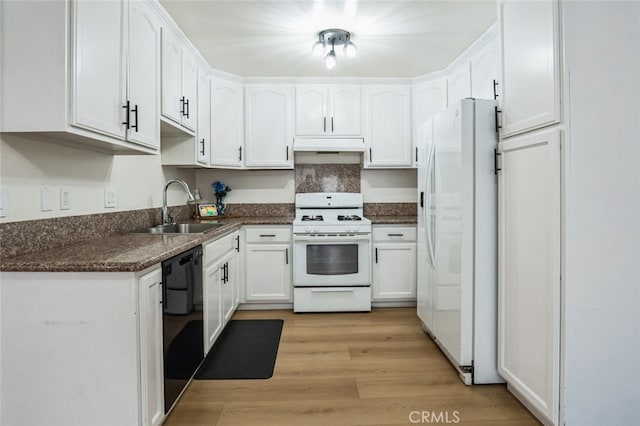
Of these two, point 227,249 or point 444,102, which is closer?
point 227,249

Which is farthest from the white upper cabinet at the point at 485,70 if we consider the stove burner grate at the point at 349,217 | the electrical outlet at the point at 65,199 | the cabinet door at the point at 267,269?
the electrical outlet at the point at 65,199

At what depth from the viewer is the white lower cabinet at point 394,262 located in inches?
133

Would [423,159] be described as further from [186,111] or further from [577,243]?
[186,111]

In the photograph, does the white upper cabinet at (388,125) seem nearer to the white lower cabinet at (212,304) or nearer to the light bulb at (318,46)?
the light bulb at (318,46)

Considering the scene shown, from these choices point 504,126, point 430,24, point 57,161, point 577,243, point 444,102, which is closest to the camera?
point 577,243

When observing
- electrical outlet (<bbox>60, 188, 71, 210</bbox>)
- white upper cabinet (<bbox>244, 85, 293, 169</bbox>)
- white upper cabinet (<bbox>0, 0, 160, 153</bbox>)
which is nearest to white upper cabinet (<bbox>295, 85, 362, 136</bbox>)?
white upper cabinet (<bbox>244, 85, 293, 169</bbox>)

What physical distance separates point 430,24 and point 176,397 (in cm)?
281

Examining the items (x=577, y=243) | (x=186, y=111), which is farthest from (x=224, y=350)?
(x=577, y=243)

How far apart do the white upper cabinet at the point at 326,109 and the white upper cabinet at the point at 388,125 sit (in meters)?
0.16

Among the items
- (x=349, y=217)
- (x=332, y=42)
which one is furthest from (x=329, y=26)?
(x=349, y=217)

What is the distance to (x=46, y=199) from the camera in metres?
1.67

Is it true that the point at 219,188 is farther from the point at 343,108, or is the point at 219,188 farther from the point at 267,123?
the point at 343,108

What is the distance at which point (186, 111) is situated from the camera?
2.78 meters

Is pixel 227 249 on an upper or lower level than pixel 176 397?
upper
